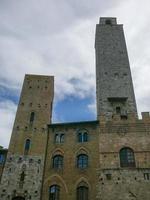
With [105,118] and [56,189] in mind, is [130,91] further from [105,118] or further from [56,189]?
[56,189]

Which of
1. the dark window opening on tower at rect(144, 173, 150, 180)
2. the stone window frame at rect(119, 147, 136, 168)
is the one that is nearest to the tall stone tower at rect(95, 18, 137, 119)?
the stone window frame at rect(119, 147, 136, 168)

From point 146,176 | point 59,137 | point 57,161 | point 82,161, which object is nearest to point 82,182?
point 82,161

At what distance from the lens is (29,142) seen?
2423 centimetres

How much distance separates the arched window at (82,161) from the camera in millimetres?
22500

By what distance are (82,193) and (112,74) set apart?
15406 mm

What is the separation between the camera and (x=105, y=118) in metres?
25.3

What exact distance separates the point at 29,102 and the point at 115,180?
1356 centimetres

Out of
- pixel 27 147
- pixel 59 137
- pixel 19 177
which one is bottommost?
pixel 19 177

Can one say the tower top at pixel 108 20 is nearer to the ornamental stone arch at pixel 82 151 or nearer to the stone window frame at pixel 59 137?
the stone window frame at pixel 59 137

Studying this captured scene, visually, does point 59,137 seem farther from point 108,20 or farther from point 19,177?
point 108,20

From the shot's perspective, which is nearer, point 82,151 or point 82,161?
point 82,161

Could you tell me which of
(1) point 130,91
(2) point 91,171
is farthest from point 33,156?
(1) point 130,91

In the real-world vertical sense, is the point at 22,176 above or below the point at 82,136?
below

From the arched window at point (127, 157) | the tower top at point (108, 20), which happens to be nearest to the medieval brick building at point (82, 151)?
the arched window at point (127, 157)
